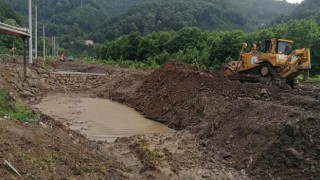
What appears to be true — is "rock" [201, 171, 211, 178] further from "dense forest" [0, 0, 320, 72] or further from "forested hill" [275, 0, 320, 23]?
"forested hill" [275, 0, 320, 23]

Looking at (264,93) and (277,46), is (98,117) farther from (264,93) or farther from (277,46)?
(277,46)

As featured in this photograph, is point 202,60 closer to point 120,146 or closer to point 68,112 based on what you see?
point 68,112

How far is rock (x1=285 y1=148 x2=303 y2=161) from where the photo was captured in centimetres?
900

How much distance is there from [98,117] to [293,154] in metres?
10.5

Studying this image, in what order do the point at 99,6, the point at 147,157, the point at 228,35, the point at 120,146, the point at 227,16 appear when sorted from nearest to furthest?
the point at 147,157 → the point at 120,146 → the point at 228,35 → the point at 227,16 → the point at 99,6

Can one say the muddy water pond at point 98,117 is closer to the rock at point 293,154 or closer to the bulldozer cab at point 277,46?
the rock at point 293,154

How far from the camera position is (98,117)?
699 inches

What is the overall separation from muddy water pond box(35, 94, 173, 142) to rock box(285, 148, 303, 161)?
Result: 6027 mm

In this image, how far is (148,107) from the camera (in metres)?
19.2

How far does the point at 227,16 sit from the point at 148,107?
304ft

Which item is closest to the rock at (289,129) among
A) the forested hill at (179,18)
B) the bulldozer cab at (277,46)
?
the bulldozer cab at (277,46)

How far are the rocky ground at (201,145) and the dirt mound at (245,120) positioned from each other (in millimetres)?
25

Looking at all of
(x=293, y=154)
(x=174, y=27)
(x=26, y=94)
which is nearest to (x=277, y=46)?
(x=293, y=154)

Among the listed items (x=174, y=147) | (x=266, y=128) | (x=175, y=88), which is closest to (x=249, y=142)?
(x=266, y=128)
